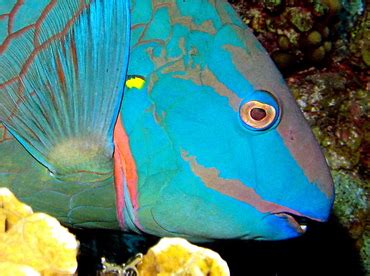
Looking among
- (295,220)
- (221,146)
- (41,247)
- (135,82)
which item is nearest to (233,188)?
(221,146)

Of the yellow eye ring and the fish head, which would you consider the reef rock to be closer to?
the fish head

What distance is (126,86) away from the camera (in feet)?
8.17

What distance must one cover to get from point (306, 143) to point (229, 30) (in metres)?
0.66

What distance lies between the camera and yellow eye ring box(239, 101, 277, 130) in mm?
2385

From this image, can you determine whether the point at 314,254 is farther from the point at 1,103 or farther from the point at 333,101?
the point at 1,103

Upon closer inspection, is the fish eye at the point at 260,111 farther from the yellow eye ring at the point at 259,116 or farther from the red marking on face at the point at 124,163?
the red marking on face at the point at 124,163

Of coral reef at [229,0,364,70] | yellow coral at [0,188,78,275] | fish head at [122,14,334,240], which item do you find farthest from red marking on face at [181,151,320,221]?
coral reef at [229,0,364,70]

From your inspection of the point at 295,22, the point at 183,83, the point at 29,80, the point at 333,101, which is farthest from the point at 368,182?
the point at 29,80

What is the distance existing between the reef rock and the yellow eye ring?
0.61 metres

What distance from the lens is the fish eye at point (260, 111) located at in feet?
7.83

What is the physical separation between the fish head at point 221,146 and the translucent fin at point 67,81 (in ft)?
0.46

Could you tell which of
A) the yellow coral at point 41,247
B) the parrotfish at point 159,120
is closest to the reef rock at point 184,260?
the parrotfish at point 159,120

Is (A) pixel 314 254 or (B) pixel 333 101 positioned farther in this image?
(B) pixel 333 101

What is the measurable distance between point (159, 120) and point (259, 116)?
1.52ft
